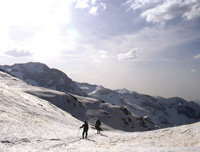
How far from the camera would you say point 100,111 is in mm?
126750

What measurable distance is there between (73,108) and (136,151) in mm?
102852

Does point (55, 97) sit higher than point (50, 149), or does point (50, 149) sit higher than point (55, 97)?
point (55, 97)

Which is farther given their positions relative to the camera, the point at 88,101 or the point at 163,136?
the point at 88,101

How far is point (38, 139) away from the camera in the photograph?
23047 mm

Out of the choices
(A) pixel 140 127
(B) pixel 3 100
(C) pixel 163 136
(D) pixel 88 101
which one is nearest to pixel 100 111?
(D) pixel 88 101

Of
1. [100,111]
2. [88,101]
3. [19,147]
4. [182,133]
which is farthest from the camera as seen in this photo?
[88,101]

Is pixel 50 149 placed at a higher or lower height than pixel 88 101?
lower

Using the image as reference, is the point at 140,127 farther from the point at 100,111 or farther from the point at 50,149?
the point at 50,149

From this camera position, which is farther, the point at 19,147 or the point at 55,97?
the point at 55,97

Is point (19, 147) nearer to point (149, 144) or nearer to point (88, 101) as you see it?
point (149, 144)

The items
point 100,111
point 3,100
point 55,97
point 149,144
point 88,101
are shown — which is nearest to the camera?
point 149,144

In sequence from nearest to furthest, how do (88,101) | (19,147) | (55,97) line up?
(19,147) → (55,97) → (88,101)

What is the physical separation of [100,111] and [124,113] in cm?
1831

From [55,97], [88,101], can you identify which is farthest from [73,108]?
[88,101]
